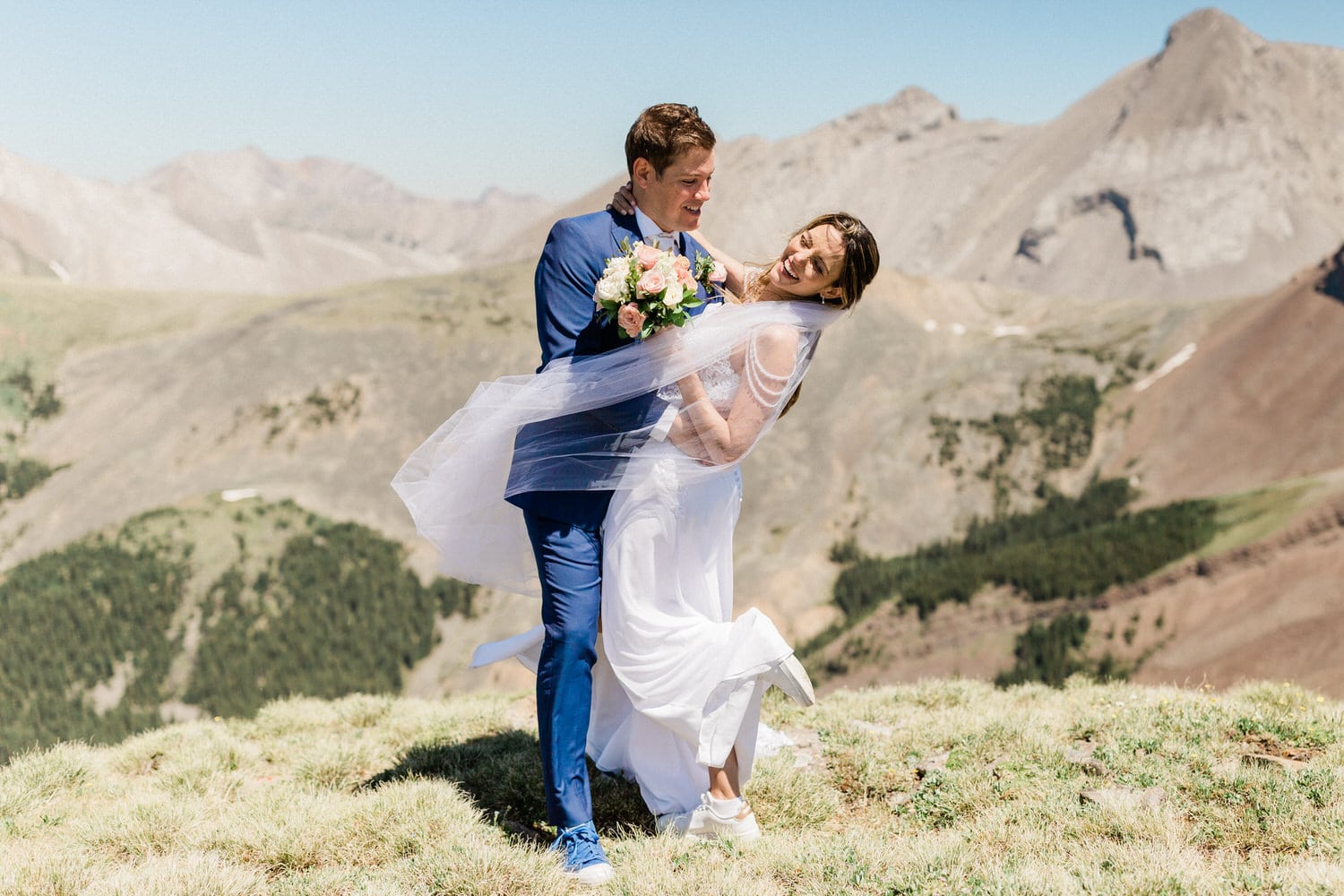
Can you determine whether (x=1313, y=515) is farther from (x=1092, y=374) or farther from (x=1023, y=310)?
(x=1023, y=310)

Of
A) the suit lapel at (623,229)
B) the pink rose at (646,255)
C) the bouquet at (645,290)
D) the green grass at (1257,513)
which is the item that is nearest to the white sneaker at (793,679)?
the bouquet at (645,290)

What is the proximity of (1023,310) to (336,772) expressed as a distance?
105095 mm

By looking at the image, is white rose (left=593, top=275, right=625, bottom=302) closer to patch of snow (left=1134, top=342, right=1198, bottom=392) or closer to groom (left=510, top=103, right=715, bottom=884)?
groom (left=510, top=103, right=715, bottom=884)

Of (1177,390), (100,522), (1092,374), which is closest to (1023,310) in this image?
(1092,374)

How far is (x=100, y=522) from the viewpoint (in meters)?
78.2

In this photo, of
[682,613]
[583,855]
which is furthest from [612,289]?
[583,855]

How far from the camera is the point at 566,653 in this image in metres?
4.62

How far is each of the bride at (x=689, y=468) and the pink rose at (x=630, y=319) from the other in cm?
25

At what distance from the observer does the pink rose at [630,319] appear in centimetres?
407

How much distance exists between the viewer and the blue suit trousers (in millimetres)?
4609

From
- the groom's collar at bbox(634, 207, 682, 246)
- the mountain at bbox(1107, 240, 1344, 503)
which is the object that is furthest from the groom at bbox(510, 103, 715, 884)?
the mountain at bbox(1107, 240, 1344, 503)

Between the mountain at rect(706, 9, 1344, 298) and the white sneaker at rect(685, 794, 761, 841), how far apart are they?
15641 centimetres

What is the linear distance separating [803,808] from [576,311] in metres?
2.89

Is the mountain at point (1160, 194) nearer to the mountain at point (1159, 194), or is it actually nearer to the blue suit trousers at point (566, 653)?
the mountain at point (1159, 194)
